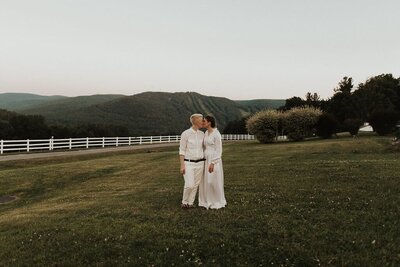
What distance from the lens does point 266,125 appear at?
40.7 meters

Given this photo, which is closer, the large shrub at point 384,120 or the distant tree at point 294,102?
the large shrub at point 384,120

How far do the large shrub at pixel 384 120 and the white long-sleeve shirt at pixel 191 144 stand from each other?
94.6ft

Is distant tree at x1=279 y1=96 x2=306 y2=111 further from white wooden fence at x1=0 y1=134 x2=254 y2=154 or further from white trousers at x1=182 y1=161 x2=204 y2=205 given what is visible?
white trousers at x1=182 y1=161 x2=204 y2=205

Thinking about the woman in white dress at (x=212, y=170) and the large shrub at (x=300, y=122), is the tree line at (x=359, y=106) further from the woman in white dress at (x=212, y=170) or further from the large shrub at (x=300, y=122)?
the woman in white dress at (x=212, y=170)

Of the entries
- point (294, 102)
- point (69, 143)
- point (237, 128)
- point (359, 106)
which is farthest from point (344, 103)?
point (237, 128)

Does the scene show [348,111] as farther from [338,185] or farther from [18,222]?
[18,222]

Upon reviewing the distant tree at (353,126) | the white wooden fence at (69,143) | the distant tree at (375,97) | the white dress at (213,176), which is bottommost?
the white wooden fence at (69,143)

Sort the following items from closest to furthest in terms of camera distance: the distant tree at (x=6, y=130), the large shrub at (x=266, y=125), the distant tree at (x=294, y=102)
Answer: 1. the large shrub at (x=266, y=125)
2. the distant tree at (x=6, y=130)
3. the distant tree at (x=294, y=102)

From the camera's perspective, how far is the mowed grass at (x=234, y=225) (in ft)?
23.4

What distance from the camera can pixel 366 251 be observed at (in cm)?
688

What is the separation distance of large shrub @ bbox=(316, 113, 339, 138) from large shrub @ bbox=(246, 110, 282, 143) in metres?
4.01

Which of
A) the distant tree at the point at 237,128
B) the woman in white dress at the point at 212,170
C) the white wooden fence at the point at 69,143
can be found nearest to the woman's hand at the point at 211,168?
the woman in white dress at the point at 212,170

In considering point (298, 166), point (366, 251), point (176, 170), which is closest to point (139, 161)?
point (176, 170)

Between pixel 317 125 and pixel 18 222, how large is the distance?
1288 inches
